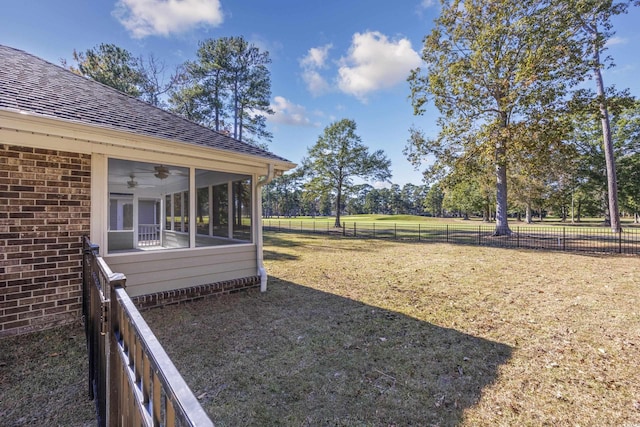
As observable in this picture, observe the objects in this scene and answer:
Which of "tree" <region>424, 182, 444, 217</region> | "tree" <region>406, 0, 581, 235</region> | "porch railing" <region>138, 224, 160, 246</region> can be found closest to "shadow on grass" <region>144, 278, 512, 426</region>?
"porch railing" <region>138, 224, 160, 246</region>

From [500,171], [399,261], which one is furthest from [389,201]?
[399,261]

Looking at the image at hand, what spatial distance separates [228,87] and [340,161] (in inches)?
439

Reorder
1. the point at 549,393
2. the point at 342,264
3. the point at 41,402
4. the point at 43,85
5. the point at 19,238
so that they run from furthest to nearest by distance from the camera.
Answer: the point at 342,264 → the point at 43,85 → the point at 19,238 → the point at 549,393 → the point at 41,402

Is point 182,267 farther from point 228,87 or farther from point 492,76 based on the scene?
point 228,87

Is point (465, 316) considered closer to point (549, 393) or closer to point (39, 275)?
point (549, 393)

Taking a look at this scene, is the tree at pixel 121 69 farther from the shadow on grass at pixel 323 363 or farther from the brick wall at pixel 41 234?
the shadow on grass at pixel 323 363

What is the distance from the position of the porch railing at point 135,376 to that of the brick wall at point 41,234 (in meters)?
2.53

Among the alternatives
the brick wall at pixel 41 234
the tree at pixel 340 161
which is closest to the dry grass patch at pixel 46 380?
the brick wall at pixel 41 234

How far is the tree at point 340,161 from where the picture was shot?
85.1 feet

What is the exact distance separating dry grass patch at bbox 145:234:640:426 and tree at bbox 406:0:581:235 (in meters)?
9.83

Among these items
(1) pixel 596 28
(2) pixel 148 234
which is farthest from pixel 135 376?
(1) pixel 596 28

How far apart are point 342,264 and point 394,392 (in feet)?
20.4

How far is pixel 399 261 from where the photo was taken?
9414 mm

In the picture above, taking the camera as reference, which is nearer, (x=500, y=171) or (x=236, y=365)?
(x=236, y=365)
